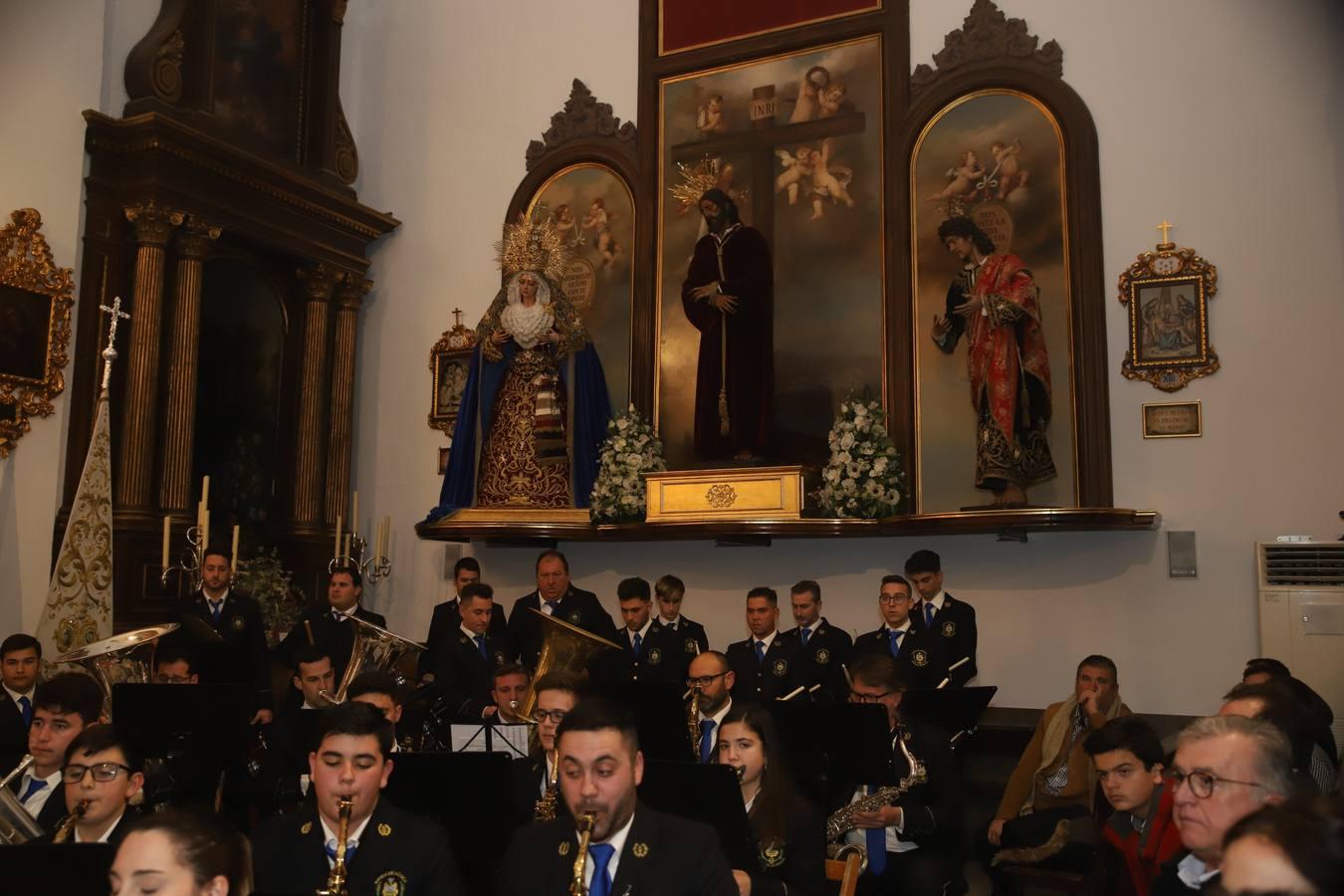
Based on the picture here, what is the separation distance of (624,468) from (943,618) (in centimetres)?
333

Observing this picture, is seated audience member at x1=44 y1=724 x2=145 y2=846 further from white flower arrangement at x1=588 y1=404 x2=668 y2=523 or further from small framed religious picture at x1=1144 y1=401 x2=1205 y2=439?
small framed religious picture at x1=1144 y1=401 x2=1205 y2=439

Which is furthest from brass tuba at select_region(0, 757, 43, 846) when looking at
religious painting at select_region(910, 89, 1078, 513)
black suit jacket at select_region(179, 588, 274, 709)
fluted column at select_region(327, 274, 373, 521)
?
fluted column at select_region(327, 274, 373, 521)

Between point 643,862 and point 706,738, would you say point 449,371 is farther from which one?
point 643,862

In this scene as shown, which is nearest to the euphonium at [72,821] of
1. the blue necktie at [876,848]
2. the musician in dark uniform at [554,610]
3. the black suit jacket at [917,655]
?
the blue necktie at [876,848]

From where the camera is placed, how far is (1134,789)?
16.0 feet

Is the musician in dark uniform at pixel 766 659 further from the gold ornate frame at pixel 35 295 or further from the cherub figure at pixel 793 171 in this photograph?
the gold ornate frame at pixel 35 295

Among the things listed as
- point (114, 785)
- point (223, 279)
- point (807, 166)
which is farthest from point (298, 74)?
point (114, 785)

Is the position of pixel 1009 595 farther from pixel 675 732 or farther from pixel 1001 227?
pixel 675 732

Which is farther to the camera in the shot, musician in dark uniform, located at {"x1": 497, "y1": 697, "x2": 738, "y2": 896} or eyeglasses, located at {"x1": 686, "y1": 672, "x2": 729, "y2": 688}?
eyeglasses, located at {"x1": 686, "y1": 672, "x2": 729, "y2": 688}

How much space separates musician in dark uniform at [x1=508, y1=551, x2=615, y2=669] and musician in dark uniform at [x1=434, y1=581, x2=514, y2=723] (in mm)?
492

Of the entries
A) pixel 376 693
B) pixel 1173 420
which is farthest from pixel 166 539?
pixel 1173 420

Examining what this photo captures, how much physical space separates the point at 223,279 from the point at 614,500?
14.6ft

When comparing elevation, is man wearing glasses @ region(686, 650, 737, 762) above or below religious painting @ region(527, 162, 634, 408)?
Result: below

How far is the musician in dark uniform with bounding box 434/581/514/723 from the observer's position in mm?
7777
